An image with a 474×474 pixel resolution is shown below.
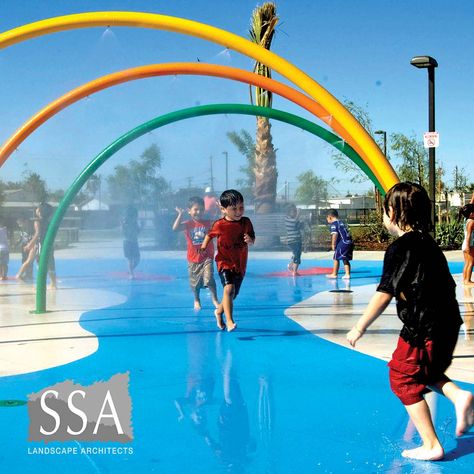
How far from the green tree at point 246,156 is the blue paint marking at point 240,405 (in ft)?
16.8

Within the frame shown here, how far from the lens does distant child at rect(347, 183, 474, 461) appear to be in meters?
3.81

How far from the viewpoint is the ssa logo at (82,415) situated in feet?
14.1

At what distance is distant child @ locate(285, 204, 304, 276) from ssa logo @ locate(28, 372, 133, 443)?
935cm

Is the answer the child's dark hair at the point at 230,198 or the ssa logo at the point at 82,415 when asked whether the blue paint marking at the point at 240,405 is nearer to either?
the ssa logo at the point at 82,415

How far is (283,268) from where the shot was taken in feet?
53.9

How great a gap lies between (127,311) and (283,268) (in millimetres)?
7130

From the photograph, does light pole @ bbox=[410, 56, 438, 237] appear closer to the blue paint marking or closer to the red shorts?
the blue paint marking

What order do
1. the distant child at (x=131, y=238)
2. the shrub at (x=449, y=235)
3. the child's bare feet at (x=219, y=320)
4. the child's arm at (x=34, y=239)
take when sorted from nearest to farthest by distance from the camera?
the child's bare feet at (x=219, y=320) < the child's arm at (x=34, y=239) < the distant child at (x=131, y=238) < the shrub at (x=449, y=235)

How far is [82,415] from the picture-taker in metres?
4.48

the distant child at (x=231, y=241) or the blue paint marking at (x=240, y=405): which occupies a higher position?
the distant child at (x=231, y=241)

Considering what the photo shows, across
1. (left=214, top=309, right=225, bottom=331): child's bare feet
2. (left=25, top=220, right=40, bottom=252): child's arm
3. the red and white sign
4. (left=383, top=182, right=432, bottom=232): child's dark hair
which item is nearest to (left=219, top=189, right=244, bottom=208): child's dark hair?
(left=214, top=309, right=225, bottom=331): child's bare feet

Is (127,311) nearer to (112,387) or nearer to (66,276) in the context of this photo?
(112,387)

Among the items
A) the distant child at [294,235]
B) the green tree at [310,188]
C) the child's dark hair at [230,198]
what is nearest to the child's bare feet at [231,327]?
the child's dark hair at [230,198]

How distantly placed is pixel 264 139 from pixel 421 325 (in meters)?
19.1
